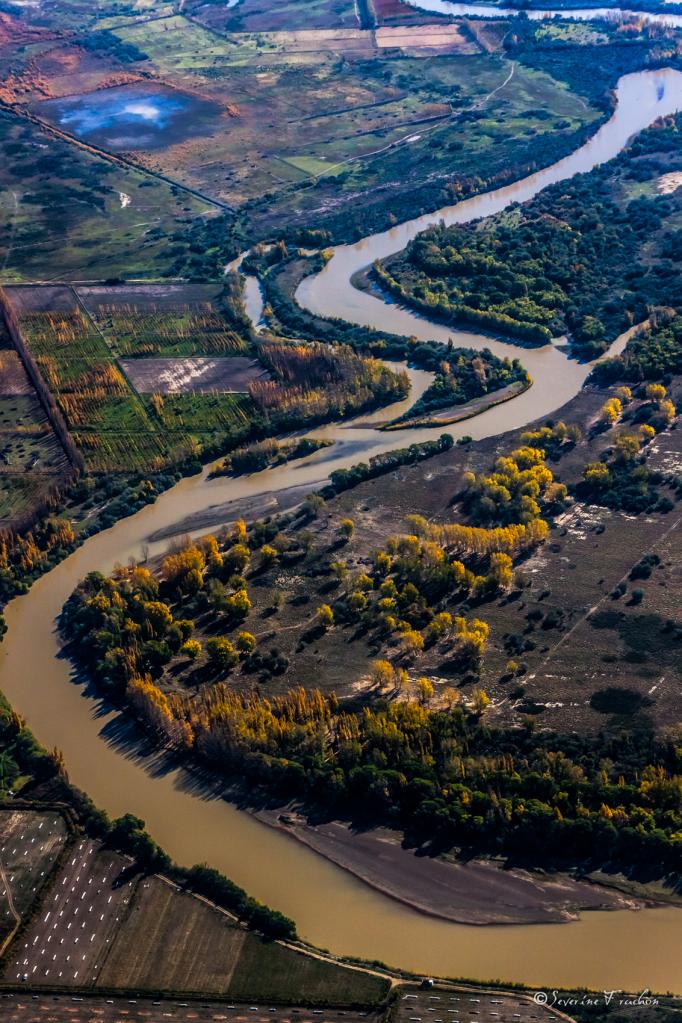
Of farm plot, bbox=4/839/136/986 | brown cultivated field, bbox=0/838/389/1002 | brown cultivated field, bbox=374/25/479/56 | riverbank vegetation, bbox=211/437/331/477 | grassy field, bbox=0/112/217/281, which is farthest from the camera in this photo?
brown cultivated field, bbox=374/25/479/56

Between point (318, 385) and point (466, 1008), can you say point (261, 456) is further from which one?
point (466, 1008)

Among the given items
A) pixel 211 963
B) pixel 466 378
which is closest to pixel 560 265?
pixel 466 378

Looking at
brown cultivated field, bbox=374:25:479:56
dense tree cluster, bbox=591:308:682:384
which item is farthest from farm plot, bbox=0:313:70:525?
A: brown cultivated field, bbox=374:25:479:56

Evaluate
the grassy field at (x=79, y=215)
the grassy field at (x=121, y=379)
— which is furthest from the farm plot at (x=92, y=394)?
the grassy field at (x=79, y=215)

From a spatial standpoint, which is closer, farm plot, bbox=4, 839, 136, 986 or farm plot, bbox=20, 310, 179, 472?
farm plot, bbox=4, 839, 136, 986

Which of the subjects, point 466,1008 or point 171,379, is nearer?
point 466,1008

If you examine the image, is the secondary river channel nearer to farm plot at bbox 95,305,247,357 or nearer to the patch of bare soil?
the patch of bare soil
